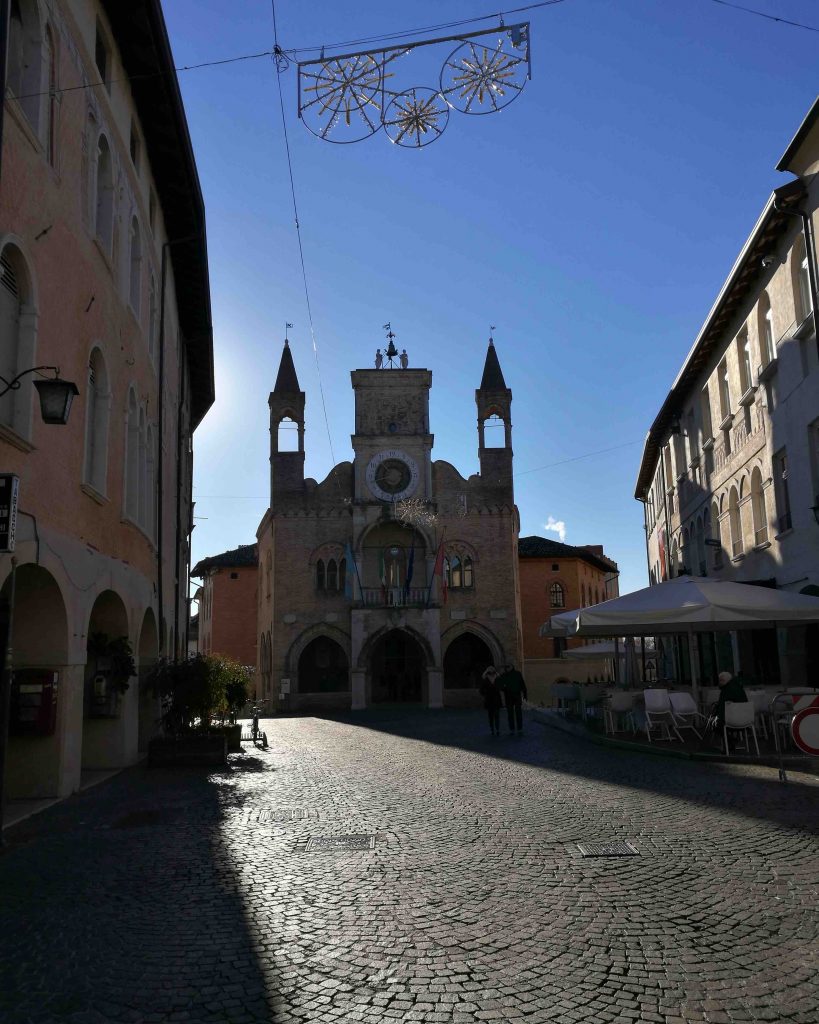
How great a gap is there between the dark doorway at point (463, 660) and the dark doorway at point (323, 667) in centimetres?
474

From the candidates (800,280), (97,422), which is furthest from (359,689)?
(97,422)

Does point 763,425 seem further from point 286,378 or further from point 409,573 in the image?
point 286,378

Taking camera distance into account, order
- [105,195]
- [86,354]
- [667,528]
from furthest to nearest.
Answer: [667,528] → [105,195] → [86,354]

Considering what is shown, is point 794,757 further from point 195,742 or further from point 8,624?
point 8,624

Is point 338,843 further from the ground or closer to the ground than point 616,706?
closer to the ground

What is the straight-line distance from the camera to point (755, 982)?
437 centimetres

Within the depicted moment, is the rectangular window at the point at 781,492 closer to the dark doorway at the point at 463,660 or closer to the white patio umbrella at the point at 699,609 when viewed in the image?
the white patio umbrella at the point at 699,609

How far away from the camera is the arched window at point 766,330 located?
19.2 metres

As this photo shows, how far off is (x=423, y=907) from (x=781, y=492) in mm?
15392

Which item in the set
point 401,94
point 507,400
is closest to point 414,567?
point 507,400

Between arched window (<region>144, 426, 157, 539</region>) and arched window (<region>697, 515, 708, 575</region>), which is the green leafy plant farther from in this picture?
arched window (<region>697, 515, 708, 575</region>)

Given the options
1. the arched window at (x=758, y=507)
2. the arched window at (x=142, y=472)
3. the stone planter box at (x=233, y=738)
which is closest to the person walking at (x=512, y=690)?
the stone planter box at (x=233, y=738)

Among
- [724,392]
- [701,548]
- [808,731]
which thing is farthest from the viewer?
[701,548]

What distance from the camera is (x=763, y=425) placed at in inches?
776
